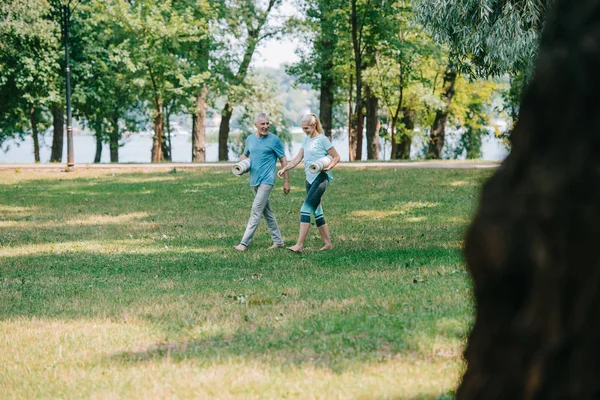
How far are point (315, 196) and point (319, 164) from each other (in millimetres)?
580

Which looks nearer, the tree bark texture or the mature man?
the tree bark texture

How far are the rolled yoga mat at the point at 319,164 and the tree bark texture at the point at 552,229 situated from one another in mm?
8517

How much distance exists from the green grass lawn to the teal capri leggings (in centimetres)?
56

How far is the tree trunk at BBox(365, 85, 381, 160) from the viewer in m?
43.3

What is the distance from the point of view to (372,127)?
4338 centimetres

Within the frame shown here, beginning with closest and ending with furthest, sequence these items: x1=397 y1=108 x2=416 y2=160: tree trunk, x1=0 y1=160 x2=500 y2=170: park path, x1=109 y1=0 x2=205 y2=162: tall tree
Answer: x1=0 y1=160 x2=500 y2=170: park path → x1=109 y1=0 x2=205 y2=162: tall tree → x1=397 y1=108 x2=416 y2=160: tree trunk

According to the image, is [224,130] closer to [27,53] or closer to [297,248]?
[27,53]

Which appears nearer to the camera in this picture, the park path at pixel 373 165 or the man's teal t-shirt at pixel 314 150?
the man's teal t-shirt at pixel 314 150

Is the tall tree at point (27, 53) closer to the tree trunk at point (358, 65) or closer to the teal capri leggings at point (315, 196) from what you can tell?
the tree trunk at point (358, 65)

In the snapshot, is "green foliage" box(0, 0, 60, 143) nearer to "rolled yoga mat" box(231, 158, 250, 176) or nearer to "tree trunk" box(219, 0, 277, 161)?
"tree trunk" box(219, 0, 277, 161)

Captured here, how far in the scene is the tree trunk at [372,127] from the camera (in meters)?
43.3

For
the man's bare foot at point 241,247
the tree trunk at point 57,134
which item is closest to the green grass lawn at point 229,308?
the man's bare foot at point 241,247

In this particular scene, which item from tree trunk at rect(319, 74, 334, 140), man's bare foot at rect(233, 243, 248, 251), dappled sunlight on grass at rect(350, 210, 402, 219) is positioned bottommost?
man's bare foot at rect(233, 243, 248, 251)

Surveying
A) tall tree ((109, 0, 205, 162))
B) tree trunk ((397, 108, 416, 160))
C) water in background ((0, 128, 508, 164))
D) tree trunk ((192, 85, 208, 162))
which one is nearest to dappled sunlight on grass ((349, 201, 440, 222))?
water in background ((0, 128, 508, 164))
